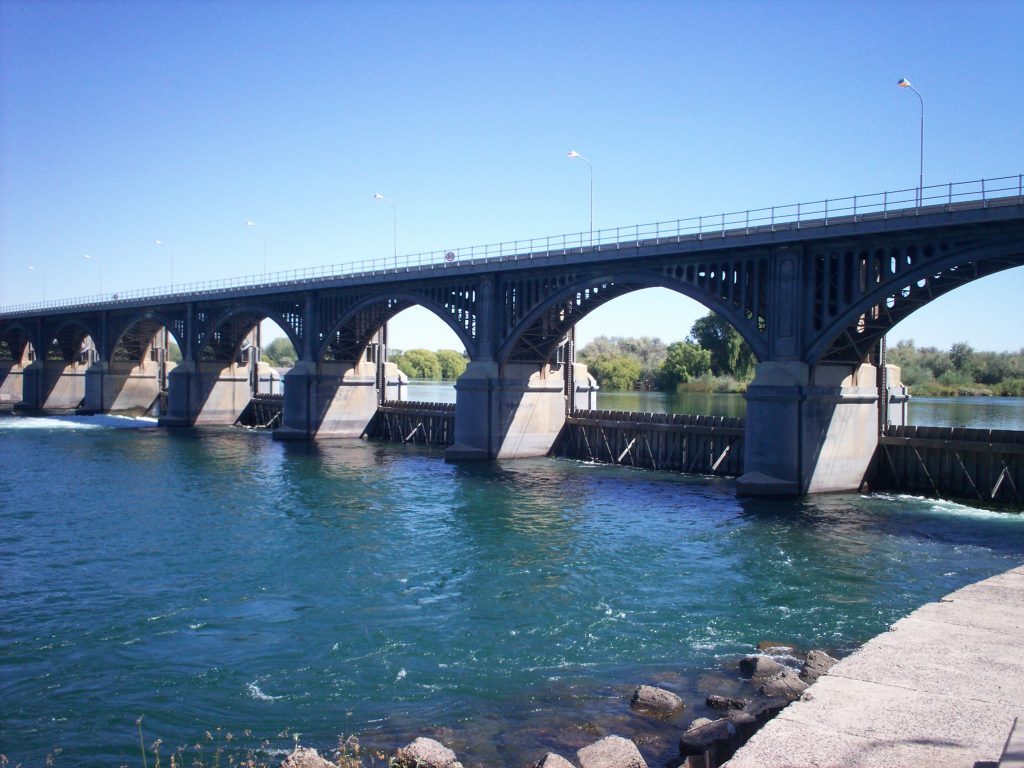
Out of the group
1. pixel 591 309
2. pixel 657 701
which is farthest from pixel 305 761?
pixel 591 309

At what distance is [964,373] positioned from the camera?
112812 mm

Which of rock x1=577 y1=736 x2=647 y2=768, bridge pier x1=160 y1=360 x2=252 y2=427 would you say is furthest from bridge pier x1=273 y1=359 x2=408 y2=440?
rock x1=577 y1=736 x2=647 y2=768

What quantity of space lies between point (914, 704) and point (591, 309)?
137 feet

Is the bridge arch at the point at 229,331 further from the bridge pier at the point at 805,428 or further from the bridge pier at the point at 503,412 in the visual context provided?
the bridge pier at the point at 805,428

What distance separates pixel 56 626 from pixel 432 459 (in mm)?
37114

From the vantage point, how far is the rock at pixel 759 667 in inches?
643

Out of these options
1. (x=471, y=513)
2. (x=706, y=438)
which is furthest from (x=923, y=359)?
(x=471, y=513)

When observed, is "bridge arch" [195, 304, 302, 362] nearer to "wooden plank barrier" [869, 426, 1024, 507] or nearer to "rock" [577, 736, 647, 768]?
"wooden plank barrier" [869, 426, 1024, 507]

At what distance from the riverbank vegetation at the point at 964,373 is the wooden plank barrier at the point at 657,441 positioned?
215ft

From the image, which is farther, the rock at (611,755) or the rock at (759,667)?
the rock at (759,667)

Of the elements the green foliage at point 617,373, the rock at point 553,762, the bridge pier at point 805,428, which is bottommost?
the rock at point 553,762

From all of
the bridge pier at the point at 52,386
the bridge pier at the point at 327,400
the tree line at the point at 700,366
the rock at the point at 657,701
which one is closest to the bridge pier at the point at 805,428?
the rock at the point at 657,701

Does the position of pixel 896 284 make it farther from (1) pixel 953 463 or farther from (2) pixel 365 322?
(2) pixel 365 322

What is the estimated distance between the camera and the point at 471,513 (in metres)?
36.3
